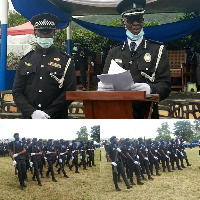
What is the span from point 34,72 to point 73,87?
345 mm

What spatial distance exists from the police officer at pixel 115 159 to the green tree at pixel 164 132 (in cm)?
26

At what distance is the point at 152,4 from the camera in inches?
294

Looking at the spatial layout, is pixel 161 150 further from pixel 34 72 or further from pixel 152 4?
pixel 152 4

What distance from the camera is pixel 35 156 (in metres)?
2.33

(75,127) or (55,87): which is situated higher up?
(55,87)

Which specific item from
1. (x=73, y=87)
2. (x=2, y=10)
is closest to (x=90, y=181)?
(x=73, y=87)

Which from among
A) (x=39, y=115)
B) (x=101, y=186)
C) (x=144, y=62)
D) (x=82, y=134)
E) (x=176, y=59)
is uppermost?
(x=176, y=59)

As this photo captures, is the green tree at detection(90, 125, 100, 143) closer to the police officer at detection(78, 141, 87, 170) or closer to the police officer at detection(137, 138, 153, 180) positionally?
the police officer at detection(78, 141, 87, 170)

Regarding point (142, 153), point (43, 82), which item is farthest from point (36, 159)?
point (43, 82)

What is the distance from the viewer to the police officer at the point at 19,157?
2307 millimetres

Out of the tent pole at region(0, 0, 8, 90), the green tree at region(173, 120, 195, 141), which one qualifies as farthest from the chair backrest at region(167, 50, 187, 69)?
the green tree at region(173, 120, 195, 141)

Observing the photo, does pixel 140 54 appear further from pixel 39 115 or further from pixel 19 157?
pixel 19 157

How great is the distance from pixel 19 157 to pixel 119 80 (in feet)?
2.55

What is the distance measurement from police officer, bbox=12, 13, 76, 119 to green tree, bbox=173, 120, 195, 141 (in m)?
1.04
